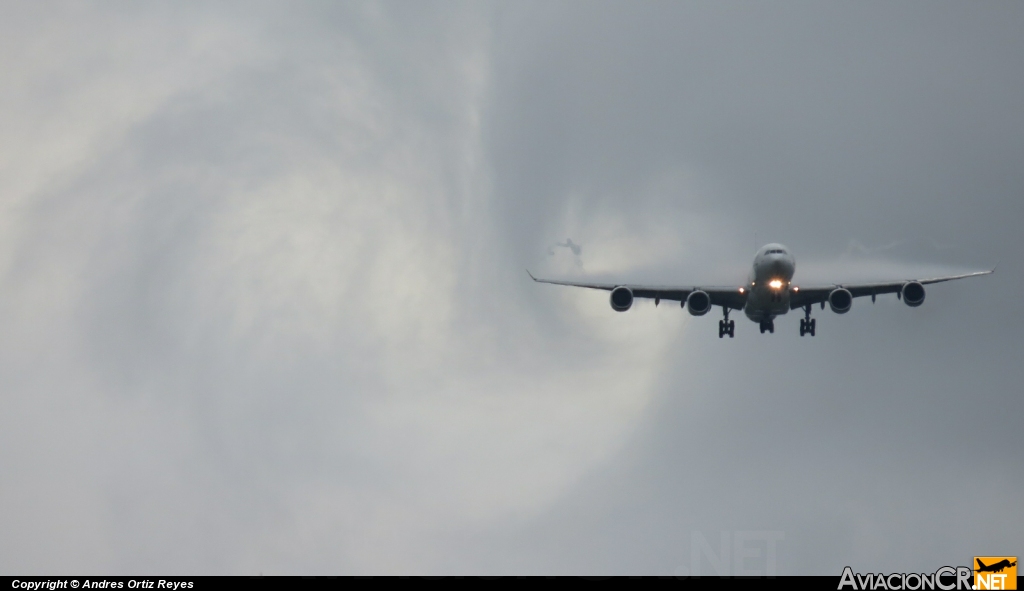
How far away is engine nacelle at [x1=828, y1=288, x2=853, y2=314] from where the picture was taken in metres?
90.4

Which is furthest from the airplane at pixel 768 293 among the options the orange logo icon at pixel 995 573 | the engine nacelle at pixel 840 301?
the orange logo icon at pixel 995 573

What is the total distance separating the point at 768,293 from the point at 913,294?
10.3m

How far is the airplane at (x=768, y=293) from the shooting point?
285ft

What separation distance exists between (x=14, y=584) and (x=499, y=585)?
29.3m

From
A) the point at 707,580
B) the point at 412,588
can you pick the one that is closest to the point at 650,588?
the point at 707,580

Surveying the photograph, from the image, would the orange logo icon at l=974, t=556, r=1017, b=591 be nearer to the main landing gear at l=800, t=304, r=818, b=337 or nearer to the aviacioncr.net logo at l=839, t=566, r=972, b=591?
the aviacioncr.net logo at l=839, t=566, r=972, b=591

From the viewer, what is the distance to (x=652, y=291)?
9494 centimetres

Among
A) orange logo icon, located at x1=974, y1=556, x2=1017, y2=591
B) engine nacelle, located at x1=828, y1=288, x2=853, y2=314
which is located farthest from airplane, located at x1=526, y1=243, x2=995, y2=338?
orange logo icon, located at x1=974, y1=556, x2=1017, y2=591

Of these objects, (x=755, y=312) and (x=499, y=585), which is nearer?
(x=499, y=585)

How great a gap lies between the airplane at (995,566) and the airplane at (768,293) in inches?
724

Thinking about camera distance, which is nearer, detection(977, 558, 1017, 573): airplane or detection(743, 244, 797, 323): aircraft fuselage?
detection(977, 558, 1017, 573): airplane

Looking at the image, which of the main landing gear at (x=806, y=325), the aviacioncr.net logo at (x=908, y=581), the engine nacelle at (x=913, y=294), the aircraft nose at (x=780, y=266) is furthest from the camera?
the main landing gear at (x=806, y=325)

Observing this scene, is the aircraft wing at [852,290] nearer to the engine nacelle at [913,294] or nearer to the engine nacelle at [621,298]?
the engine nacelle at [913,294]

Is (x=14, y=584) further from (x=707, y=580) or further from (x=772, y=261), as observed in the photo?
(x=772, y=261)
